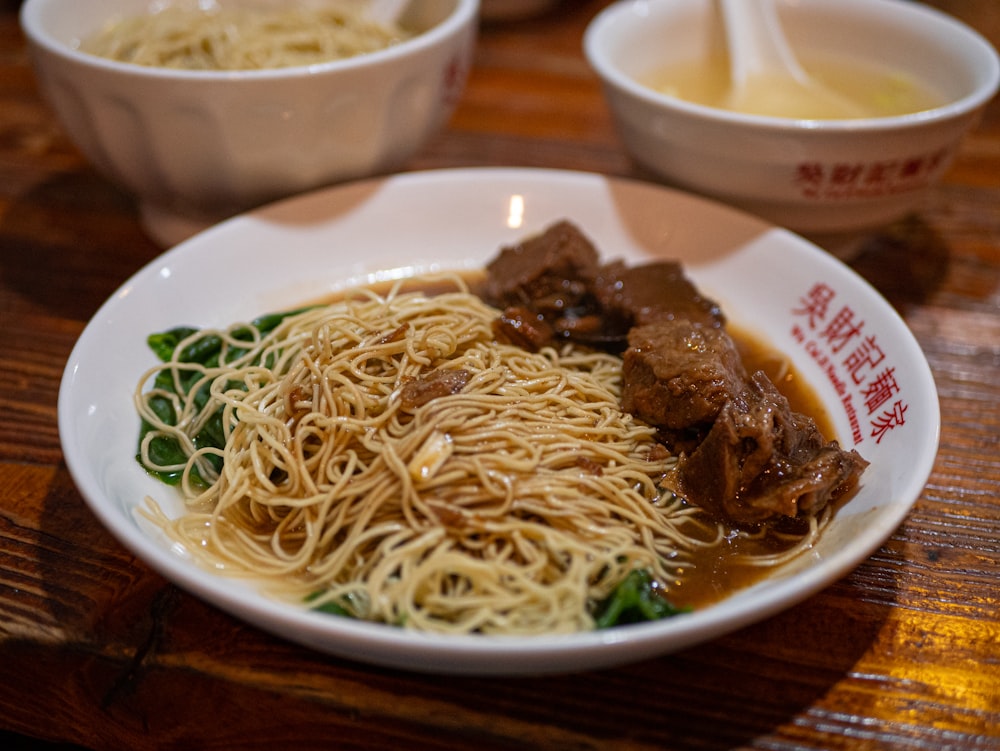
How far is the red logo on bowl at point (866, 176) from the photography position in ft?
9.59

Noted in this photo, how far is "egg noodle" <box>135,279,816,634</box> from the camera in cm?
196

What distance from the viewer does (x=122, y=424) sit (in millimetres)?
2352

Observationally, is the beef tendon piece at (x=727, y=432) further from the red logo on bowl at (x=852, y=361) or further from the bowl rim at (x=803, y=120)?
the bowl rim at (x=803, y=120)

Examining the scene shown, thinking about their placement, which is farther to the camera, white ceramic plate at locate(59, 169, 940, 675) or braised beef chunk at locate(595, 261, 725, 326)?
braised beef chunk at locate(595, 261, 725, 326)

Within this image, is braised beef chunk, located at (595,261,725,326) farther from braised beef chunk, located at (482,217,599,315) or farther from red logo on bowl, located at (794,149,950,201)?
red logo on bowl, located at (794,149,950,201)

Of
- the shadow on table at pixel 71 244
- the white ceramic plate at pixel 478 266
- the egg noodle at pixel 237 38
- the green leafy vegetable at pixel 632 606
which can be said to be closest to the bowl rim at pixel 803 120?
the white ceramic plate at pixel 478 266

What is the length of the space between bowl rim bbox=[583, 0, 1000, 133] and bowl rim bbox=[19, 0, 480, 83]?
0.59 metres

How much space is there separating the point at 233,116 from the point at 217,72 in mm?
149

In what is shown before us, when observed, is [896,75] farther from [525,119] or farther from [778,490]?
[778,490]

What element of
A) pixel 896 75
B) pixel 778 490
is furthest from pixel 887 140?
pixel 778 490

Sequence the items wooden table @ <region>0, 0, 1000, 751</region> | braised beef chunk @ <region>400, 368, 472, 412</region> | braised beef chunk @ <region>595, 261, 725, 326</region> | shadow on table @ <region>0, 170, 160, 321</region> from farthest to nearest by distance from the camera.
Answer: shadow on table @ <region>0, 170, 160, 321</region>, braised beef chunk @ <region>595, 261, 725, 326</region>, braised beef chunk @ <region>400, 368, 472, 412</region>, wooden table @ <region>0, 0, 1000, 751</region>

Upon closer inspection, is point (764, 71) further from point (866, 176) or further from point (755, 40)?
point (866, 176)

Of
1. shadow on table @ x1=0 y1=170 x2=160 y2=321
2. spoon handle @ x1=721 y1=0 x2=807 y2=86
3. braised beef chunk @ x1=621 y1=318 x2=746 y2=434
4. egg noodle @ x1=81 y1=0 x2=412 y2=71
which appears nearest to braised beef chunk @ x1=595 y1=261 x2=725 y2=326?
braised beef chunk @ x1=621 y1=318 x2=746 y2=434

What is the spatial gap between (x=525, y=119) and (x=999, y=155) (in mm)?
2450
